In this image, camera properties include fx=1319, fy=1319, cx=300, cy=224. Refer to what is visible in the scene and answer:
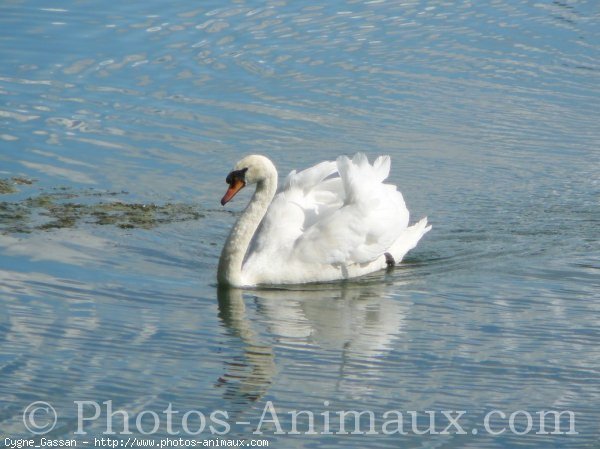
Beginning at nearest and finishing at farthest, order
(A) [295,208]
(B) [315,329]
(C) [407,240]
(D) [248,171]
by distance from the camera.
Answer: (B) [315,329], (D) [248,171], (A) [295,208], (C) [407,240]

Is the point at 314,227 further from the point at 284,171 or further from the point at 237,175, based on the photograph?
the point at 284,171

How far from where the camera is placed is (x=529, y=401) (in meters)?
7.96

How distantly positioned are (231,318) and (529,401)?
256 cm

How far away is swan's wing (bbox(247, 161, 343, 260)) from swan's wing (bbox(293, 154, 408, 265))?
91mm

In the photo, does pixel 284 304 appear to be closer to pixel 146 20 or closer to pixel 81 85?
pixel 81 85

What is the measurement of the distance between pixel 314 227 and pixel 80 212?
228 cm

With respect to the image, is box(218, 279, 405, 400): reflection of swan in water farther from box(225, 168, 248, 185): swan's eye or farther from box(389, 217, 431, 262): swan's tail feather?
box(225, 168, 248, 185): swan's eye

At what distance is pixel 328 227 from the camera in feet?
35.6

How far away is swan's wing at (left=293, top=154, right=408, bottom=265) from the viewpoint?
10.8 m

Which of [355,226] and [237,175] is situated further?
[355,226]

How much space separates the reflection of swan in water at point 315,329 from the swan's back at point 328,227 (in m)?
0.18

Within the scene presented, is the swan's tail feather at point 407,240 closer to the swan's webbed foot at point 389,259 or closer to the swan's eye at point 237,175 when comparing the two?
the swan's webbed foot at point 389,259

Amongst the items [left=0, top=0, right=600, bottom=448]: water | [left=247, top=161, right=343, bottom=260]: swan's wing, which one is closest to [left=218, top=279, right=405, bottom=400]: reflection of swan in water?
[left=0, top=0, right=600, bottom=448]: water

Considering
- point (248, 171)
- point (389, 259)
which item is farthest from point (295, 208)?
point (389, 259)
